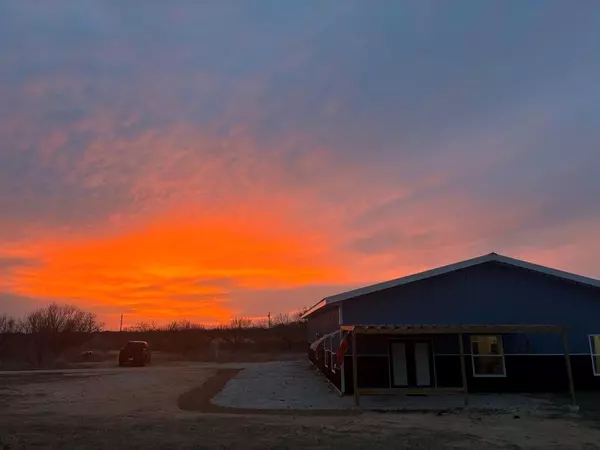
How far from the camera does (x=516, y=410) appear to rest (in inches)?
609

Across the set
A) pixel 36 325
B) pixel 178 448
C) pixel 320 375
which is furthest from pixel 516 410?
pixel 36 325

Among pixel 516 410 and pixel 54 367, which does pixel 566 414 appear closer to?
pixel 516 410

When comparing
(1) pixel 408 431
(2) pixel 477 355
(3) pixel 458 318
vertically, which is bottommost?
(1) pixel 408 431

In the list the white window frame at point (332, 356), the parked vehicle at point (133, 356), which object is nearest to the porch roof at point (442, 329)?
the white window frame at point (332, 356)

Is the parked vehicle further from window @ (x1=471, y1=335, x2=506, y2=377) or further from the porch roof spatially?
window @ (x1=471, y1=335, x2=506, y2=377)

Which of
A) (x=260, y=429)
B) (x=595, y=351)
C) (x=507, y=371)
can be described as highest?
(x=595, y=351)

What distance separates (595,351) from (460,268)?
217 inches

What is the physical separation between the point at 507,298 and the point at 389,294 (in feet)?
14.0

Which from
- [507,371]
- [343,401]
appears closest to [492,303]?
[507,371]

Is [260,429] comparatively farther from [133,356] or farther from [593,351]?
[133,356]

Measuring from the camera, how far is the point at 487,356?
777 inches

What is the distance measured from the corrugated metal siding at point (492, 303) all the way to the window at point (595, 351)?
0.21 metres

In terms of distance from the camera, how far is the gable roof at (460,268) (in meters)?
19.4

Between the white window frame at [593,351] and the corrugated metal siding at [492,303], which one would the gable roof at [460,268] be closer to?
the corrugated metal siding at [492,303]
